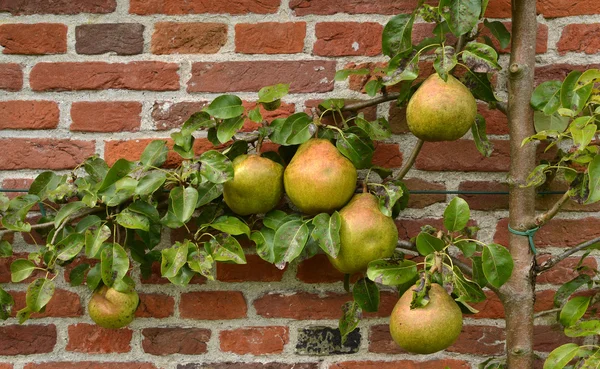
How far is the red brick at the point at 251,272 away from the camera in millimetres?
1498

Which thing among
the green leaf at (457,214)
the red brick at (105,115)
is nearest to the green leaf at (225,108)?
the red brick at (105,115)

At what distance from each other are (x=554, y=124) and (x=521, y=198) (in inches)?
6.4

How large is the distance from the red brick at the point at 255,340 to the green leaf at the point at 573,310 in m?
0.59

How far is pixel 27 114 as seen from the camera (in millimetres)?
1487

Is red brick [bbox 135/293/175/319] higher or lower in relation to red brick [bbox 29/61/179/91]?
lower

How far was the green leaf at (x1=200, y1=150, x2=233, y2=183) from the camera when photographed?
4.11 feet

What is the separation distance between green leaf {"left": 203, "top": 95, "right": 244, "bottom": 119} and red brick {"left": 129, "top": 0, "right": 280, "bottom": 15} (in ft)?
0.83

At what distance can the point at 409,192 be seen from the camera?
57.6 inches

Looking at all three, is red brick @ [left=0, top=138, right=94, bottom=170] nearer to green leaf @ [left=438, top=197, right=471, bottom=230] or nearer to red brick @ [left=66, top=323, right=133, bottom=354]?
red brick @ [left=66, top=323, right=133, bottom=354]

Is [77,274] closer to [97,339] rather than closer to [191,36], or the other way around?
[97,339]

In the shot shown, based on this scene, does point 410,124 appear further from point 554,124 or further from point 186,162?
point 186,162

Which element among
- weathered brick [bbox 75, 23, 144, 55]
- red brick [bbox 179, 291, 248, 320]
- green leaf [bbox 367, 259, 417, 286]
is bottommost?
red brick [bbox 179, 291, 248, 320]

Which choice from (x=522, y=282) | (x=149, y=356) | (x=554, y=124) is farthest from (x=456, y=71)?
(x=149, y=356)

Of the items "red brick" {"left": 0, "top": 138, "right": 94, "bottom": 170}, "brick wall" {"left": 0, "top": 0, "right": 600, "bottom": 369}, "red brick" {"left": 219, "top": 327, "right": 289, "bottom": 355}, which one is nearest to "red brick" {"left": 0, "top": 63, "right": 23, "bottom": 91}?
"brick wall" {"left": 0, "top": 0, "right": 600, "bottom": 369}
